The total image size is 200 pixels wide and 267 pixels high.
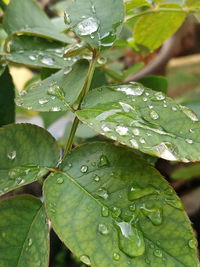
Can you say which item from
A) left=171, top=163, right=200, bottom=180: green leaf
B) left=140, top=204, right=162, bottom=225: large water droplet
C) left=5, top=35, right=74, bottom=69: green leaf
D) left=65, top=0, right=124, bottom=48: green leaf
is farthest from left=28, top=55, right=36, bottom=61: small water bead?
left=171, top=163, right=200, bottom=180: green leaf

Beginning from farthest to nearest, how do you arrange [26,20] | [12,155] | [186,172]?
[186,172], [26,20], [12,155]

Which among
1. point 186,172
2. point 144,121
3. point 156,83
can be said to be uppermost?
point 144,121

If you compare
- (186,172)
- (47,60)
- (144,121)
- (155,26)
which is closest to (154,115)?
(144,121)

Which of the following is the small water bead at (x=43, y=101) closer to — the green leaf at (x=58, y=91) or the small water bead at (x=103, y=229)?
→ the green leaf at (x=58, y=91)

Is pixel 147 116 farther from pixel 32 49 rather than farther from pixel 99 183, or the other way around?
pixel 32 49

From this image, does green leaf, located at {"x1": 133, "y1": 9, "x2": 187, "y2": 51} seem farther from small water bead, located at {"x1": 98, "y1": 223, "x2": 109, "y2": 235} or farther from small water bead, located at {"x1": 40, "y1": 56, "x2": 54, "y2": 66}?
small water bead, located at {"x1": 98, "y1": 223, "x2": 109, "y2": 235}

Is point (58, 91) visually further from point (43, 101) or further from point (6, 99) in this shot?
point (6, 99)
